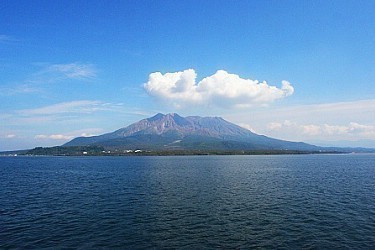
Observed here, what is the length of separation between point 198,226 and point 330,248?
605 inches

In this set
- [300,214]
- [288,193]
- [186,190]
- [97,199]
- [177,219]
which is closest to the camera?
[177,219]

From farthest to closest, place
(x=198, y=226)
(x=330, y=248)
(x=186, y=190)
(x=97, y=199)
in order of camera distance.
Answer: (x=186, y=190), (x=97, y=199), (x=198, y=226), (x=330, y=248)

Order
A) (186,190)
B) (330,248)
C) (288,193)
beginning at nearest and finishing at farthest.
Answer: (330,248) → (288,193) → (186,190)

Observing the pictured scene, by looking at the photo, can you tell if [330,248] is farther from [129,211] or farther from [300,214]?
[129,211]

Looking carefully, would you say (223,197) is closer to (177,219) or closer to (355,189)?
(177,219)

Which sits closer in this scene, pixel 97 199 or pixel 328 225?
pixel 328 225

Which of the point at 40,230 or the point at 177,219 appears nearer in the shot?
the point at 40,230

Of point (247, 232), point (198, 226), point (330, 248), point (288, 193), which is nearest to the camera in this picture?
point (330, 248)

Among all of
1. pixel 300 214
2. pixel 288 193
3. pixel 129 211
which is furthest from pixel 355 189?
pixel 129 211

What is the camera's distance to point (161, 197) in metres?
59.1

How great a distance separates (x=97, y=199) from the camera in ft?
191

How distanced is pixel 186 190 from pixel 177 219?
86.0 ft

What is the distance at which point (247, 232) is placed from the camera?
35938 mm

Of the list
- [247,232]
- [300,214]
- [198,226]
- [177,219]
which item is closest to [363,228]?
[300,214]
